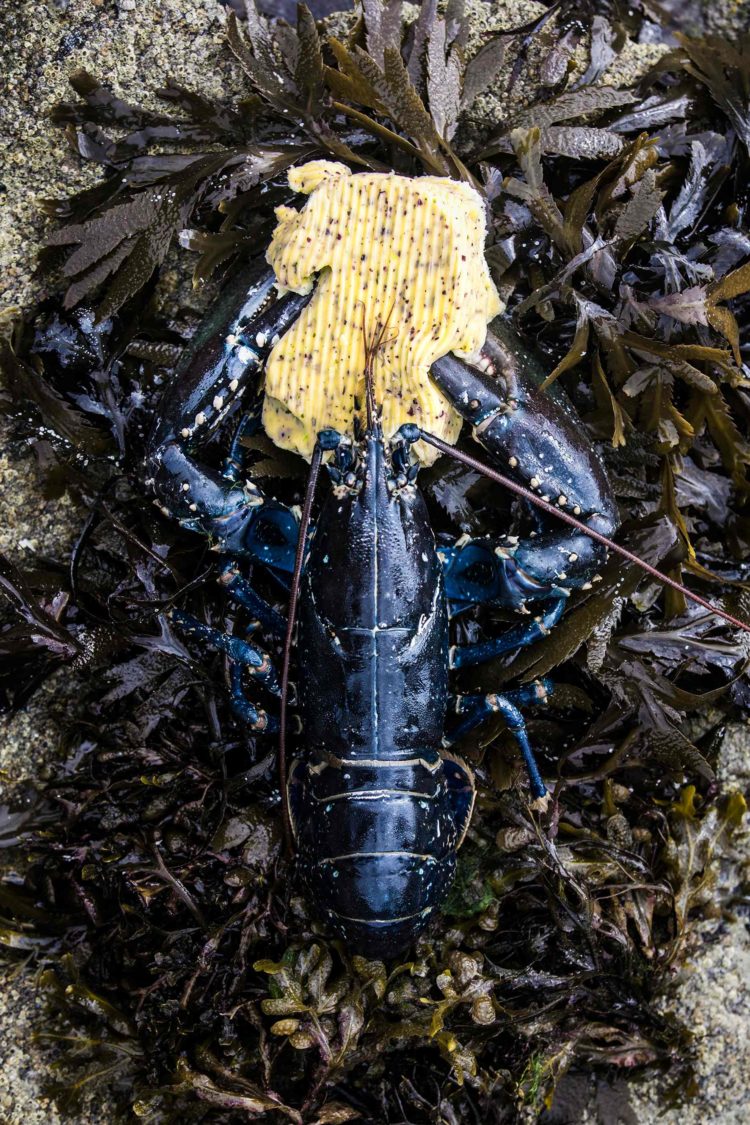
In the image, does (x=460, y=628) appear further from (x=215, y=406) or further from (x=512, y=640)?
(x=215, y=406)

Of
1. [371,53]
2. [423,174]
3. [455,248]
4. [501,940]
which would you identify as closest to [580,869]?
[501,940]

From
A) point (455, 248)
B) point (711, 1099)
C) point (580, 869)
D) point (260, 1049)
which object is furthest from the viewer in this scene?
point (711, 1099)

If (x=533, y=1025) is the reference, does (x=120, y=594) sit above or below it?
above

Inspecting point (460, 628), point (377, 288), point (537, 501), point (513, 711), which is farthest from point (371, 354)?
point (513, 711)

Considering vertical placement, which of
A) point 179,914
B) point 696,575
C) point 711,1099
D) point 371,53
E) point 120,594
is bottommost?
point 711,1099

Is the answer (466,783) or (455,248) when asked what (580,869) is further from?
(455,248)

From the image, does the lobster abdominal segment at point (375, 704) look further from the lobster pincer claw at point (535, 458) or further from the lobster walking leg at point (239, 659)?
the lobster pincer claw at point (535, 458)

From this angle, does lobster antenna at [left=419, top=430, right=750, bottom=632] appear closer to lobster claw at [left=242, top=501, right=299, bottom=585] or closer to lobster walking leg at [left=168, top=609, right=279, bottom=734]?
lobster claw at [left=242, top=501, right=299, bottom=585]
